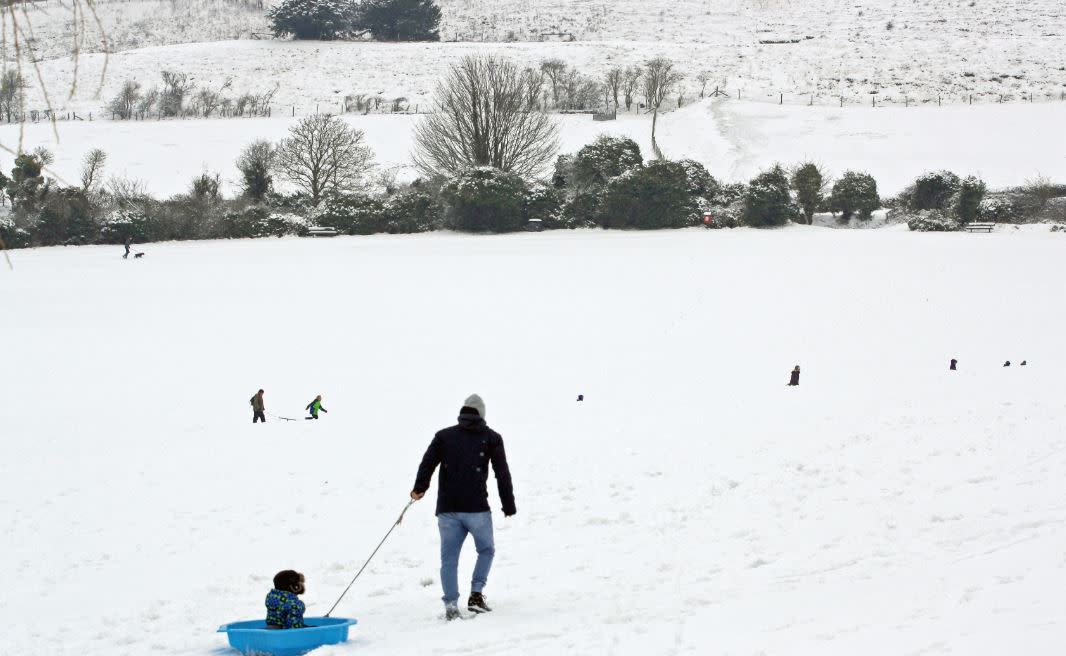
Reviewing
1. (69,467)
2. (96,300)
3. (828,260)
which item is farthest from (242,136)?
(69,467)

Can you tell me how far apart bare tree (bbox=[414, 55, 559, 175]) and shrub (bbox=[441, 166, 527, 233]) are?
553cm

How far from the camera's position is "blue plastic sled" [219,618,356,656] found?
654 centimetres

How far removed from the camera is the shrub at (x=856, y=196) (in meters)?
53.8

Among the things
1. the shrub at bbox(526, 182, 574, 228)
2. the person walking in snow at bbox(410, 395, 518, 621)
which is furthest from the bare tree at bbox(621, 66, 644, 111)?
the person walking in snow at bbox(410, 395, 518, 621)

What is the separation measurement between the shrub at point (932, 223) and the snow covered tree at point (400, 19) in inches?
3103

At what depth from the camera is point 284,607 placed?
21.9 ft

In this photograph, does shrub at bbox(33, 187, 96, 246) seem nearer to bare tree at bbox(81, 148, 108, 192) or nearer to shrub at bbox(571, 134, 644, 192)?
bare tree at bbox(81, 148, 108, 192)

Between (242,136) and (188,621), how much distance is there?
240 ft

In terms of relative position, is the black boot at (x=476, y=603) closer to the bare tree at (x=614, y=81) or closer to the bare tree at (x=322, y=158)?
the bare tree at (x=322, y=158)

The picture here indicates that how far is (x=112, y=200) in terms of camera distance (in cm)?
5675

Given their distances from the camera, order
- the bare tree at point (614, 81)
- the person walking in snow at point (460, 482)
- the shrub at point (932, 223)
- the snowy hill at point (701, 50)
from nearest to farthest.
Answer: the person walking in snow at point (460, 482), the shrub at point (932, 223), the bare tree at point (614, 81), the snowy hill at point (701, 50)

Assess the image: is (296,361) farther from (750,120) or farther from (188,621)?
(750,120)

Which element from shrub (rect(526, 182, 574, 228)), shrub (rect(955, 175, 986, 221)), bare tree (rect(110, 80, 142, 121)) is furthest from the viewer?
bare tree (rect(110, 80, 142, 121))

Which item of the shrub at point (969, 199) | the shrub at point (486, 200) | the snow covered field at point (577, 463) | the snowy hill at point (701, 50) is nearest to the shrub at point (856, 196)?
the shrub at point (969, 199)
